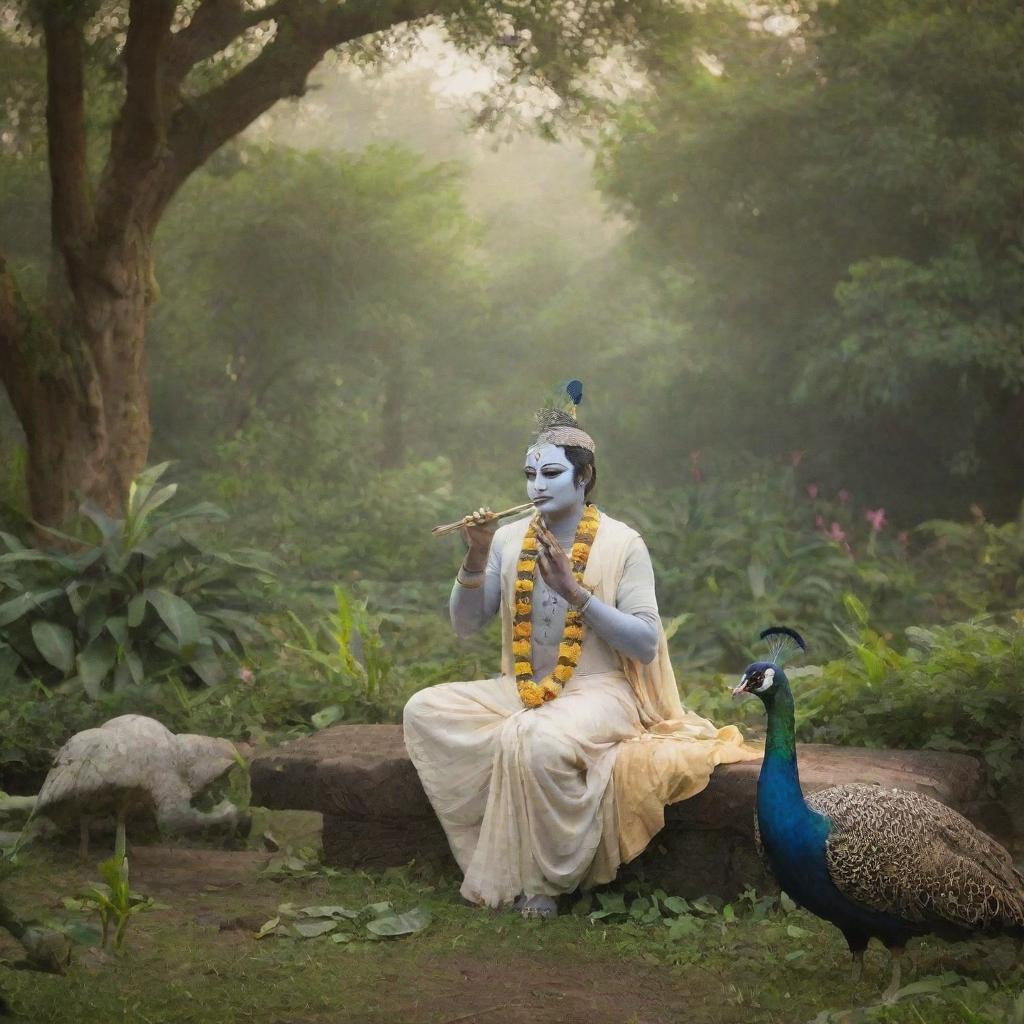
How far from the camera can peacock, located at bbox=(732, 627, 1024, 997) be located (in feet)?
12.0

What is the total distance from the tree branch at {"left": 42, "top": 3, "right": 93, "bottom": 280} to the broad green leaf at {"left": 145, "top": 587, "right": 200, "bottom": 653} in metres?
2.43

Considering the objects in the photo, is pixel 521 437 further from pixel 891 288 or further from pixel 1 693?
pixel 1 693


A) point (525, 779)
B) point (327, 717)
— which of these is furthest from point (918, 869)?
point (327, 717)

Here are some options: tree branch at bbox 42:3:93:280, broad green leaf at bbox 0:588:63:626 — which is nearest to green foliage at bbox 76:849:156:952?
broad green leaf at bbox 0:588:63:626

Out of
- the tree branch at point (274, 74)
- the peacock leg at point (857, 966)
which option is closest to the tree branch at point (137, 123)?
the tree branch at point (274, 74)

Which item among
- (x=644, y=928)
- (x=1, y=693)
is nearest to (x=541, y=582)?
(x=644, y=928)

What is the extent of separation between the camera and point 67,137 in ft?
26.9

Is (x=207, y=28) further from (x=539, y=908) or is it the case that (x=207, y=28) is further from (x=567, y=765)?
(x=539, y=908)

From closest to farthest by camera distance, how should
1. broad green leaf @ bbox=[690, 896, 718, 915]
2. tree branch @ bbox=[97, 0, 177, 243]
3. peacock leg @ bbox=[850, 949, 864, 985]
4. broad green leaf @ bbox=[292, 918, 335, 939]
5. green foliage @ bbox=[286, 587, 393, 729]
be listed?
peacock leg @ bbox=[850, 949, 864, 985], broad green leaf @ bbox=[292, 918, 335, 939], broad green leaf @ bbox=[690, 896, 718, 915], green foliage @ bbox=[286, 587, 393, 729], tree branch @ bbox=[97, 0, 177, 243]

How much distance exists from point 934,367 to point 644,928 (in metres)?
8.18

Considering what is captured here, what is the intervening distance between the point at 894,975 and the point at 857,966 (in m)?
0.25

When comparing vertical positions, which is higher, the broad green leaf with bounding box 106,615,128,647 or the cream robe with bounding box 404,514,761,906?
the broad green leaf with bounding box 106,615,128,647

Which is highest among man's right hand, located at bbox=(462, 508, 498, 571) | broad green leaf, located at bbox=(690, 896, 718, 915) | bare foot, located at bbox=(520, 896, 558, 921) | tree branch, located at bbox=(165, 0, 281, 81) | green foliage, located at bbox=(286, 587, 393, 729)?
tree branch, located at bbox=(165, 0, 281, 81)

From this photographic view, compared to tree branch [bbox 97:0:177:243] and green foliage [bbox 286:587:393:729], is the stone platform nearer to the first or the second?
green foliage [bbox 286:587:393:729]
